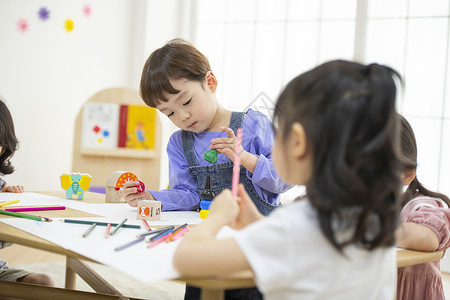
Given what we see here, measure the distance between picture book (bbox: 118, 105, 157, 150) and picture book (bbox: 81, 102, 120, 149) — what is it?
0.21ft

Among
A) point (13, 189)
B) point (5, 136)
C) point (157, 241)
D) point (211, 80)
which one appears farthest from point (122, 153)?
point (157, 241)

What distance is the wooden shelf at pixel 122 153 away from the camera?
129 inches

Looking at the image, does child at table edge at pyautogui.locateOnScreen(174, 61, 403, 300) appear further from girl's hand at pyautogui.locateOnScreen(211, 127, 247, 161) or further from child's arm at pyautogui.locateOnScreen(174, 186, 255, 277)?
girl's hand at pyautogui.locateOnScreen(211, 127, 247, 161)

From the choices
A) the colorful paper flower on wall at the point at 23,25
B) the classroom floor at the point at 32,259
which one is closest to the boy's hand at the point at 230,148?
the classroom floor at the point at 32,259

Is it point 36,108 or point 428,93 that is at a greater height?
point 428,93

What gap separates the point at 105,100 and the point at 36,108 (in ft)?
1.60

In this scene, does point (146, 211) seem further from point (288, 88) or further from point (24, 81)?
point (24, 81)

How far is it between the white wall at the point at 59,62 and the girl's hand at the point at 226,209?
273 centimetres

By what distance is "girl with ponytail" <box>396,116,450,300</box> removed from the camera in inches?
39.8

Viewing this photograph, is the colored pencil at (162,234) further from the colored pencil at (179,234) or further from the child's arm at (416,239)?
the child's arm at (416,239)

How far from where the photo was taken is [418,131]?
124 inches

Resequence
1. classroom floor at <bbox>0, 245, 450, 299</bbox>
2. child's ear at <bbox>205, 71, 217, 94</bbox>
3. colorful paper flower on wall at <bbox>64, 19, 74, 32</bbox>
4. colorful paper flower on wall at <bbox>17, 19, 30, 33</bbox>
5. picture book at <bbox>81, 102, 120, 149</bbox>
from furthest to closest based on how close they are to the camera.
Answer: colorful paper flower on wall at <bbox>64, 19, 74, 32</bbox> < picture book at <bbox>81, 102, 120, 149</bbox> < colorful paper flower on wall at <bbox>17, 19, 30, 33</bbox> < classroom floor at <bbox>0, 245, 450, 299</bbox> < child's ear at <bbox>205, 71, 217, 94</bbox>

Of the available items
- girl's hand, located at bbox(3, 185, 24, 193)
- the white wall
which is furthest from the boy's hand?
the white wall

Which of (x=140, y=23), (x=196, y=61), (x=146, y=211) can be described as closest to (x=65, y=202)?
(x=146, y=211)
